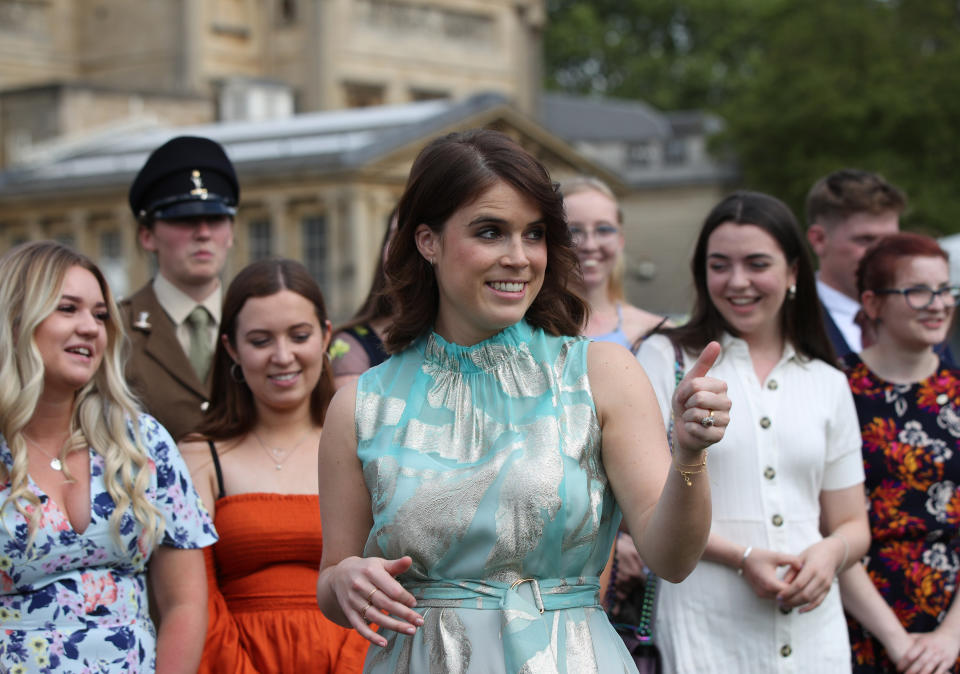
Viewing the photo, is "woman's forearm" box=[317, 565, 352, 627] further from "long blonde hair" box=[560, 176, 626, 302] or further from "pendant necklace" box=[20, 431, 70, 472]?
"long blonde hair" box=[560, 176, 626, 302]

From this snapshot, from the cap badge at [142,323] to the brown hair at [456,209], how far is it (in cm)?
201

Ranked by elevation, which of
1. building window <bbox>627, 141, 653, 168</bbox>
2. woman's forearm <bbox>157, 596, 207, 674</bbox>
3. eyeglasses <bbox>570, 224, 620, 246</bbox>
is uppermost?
building window <bbox>627, 141, 653, 168</bbox>

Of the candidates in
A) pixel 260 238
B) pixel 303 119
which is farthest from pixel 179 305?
pixel 303 119

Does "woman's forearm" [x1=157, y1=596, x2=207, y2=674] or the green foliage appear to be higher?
the green foliage

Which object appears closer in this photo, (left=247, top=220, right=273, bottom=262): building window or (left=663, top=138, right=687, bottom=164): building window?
(left=247, top=220, right=273, bottom=262): building window

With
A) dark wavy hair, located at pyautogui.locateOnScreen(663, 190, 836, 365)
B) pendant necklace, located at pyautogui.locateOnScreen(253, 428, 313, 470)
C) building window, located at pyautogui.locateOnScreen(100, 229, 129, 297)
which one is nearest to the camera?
pendant necklace, located at pyautogui.locateOnScreen(253, 428, 313, 470)

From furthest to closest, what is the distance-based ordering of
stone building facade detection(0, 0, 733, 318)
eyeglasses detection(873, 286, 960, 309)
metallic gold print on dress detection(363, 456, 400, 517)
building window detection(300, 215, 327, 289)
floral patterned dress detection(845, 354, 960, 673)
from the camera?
building window detection(300, 215, 327, 289), stone building facade detection(0, 0, 733, 318), eyeglasses detection(873, 286, 960, 309), floral patterned dress detection(845, 354, 960, 673), metallic gold print on dress detection(363, 456, 400, 517)

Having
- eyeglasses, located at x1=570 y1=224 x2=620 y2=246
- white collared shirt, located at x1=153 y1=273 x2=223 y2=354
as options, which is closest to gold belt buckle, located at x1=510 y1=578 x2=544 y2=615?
white collared shirt, located at x1=153 y1=273 x2=223 y2=354

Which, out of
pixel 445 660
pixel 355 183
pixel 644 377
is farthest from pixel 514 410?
pixel 355 183

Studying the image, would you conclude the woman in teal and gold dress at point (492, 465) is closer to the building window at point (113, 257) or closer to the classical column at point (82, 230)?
the building window at point (113, 257)

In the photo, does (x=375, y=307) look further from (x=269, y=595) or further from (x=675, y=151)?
(x=675, y=151)

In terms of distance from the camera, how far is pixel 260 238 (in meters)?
28.7

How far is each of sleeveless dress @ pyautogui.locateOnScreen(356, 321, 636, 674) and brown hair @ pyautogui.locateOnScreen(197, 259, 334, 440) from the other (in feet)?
5.02

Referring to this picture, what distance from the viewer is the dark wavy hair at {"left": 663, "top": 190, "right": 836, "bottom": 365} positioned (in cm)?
462
